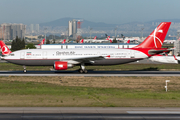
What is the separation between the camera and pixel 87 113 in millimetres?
15781

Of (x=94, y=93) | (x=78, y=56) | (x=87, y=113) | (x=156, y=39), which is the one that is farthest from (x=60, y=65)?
(x=87, y=113)

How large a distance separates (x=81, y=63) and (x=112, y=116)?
76.9 ft

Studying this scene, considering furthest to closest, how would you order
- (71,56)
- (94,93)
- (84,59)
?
(71,56)
(84,59)
(94,93)

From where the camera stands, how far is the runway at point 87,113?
48.1ft

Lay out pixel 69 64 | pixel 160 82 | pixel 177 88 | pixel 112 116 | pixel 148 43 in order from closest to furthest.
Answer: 1. pixel 112 116
2. pixel 177 88
3. pixel 160 82
4. pixel 69 64
5. pixel 148 43

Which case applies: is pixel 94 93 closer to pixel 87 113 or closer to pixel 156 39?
Result: pixel 87 113

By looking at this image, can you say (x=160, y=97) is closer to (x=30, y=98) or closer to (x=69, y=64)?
(x=30, y=98)

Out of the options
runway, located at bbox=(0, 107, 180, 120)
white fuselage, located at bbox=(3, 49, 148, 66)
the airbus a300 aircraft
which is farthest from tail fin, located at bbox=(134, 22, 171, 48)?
runway, located at bbox=(0, 107, 180, 120)

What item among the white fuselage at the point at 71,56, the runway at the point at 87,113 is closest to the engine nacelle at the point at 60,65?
the white fuselage at the point at 71,56

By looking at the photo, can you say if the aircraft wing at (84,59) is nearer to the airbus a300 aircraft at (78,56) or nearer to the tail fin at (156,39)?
the airbus a300 aircraft at (78,56)

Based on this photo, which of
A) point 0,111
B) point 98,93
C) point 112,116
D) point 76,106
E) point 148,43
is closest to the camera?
point 112,116

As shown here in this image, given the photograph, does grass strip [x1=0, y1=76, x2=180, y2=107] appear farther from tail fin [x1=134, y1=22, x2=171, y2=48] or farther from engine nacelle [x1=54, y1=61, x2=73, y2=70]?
tail fin [x1=134, y1=22, x2=171, y2=48]

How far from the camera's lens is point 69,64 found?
36812 millimetres

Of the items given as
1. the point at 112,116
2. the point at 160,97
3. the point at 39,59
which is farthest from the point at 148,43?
the point at 112,116
